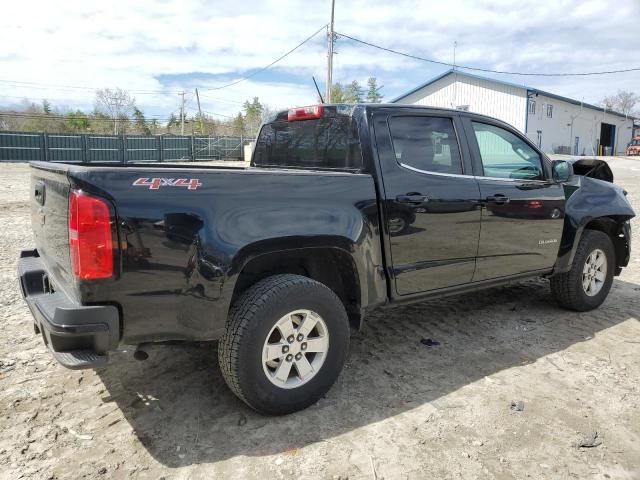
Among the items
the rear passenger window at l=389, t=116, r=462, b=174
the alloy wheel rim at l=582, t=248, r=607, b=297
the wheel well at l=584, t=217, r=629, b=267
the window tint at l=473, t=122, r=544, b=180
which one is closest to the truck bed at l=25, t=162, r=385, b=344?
the rear passenger window at l=389, t=116, r=462, b=174

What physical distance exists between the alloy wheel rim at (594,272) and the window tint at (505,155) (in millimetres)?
1121

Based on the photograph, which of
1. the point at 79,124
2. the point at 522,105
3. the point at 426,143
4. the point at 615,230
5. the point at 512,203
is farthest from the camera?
the point at 79,124

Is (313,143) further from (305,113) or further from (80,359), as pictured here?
(80,359)

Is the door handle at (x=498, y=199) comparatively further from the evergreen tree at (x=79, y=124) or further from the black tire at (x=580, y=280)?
the evergreen tree at (x=79, y=124)

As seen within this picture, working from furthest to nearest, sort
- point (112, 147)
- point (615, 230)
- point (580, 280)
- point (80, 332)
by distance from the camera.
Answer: point (112, 147) < point (615, 230) < point (580, 280) < point (80, 332)

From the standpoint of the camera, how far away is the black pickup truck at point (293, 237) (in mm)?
2475

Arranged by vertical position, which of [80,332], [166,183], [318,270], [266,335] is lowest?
[266,335]

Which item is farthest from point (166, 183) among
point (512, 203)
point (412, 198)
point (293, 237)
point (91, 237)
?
point (512, 203)

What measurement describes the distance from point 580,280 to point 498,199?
1.58 m

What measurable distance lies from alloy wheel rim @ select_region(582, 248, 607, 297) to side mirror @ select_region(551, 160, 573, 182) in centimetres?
89

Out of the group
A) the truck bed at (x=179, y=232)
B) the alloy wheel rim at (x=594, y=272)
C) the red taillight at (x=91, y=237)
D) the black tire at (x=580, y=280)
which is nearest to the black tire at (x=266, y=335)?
the truck bed at (x=179, y=232)

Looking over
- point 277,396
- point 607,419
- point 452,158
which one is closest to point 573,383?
point 607,419

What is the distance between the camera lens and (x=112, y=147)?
Answer: 111ft

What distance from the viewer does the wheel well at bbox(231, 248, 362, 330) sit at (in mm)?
3105
